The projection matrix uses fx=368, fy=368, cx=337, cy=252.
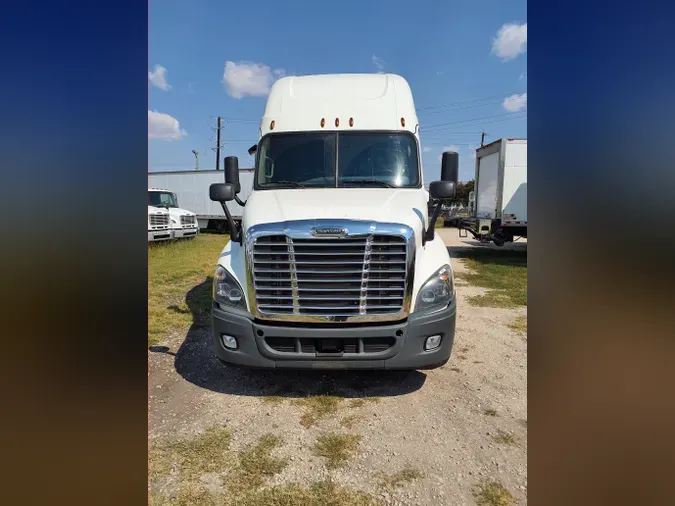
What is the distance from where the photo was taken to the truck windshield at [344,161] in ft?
14.3

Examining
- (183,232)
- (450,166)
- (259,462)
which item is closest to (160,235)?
(183,232)

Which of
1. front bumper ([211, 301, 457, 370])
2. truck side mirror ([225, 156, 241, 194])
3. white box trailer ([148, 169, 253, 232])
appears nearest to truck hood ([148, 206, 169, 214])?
white box trailer ([148, 169, 253, 232])

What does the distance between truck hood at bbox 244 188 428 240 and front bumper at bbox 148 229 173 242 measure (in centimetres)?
1180

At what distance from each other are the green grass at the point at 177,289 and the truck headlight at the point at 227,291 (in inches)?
24.9

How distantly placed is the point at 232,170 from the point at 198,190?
20.0m

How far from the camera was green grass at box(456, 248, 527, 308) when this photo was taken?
287 inches

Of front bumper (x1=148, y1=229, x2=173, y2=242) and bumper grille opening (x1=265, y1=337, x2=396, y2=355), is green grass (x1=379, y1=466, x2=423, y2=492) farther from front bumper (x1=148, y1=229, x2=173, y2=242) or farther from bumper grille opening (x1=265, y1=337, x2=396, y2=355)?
front bumper (x1=148, y1=229, x2=173, y2=242)

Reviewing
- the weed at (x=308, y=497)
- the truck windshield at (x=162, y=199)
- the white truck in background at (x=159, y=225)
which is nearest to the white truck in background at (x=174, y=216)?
the truck windshield at (x=162, y=199)
